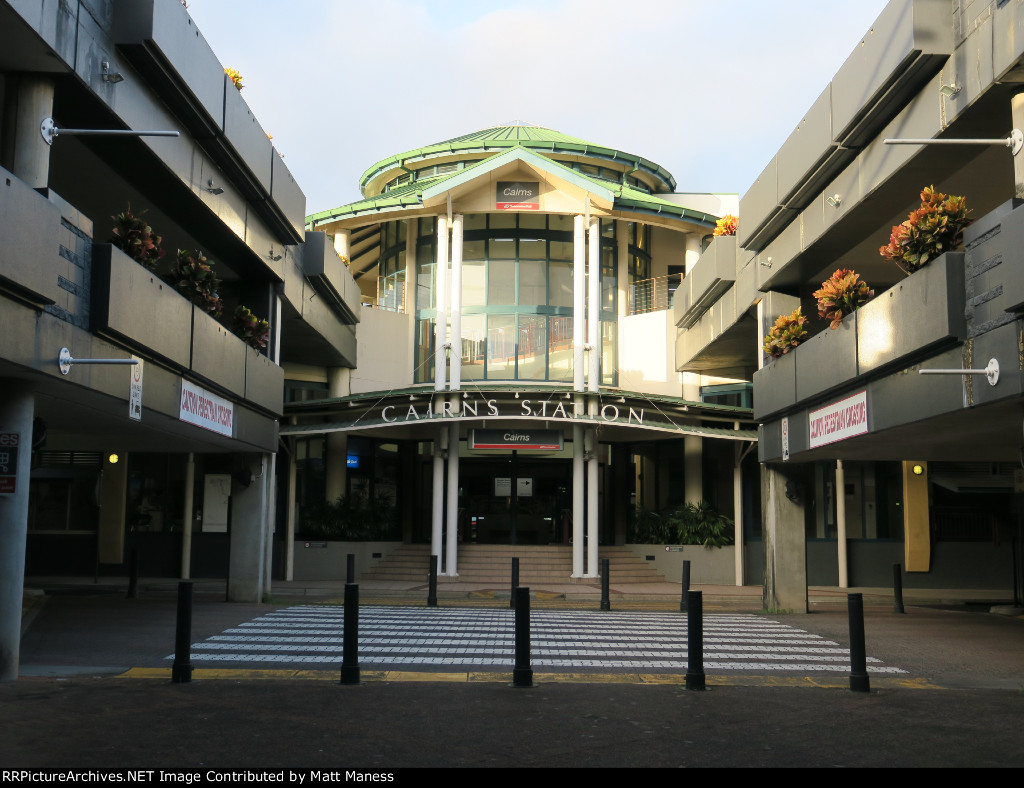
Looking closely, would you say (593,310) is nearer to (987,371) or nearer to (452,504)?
(452,504)

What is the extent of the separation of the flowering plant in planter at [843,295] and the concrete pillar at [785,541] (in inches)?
195

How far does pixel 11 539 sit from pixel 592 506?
18.1 meters

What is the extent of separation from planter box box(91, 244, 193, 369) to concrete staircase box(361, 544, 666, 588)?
13.2 m

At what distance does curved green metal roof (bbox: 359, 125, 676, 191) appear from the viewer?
109 ft

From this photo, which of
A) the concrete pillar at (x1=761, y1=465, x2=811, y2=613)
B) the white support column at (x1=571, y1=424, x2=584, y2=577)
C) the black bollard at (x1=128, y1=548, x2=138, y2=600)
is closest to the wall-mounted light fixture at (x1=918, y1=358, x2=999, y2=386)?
the concrete pillar at (x1=761, y1=465, x2=811, y2=613)

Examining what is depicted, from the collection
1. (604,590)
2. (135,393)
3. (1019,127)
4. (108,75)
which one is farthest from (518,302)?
(1019,127)

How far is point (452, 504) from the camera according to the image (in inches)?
1070

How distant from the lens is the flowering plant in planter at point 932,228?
40.0ft

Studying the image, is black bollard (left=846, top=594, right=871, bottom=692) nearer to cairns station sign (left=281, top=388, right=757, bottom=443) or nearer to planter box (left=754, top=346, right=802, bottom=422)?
planter box (left=754, top=346, right=802, bottom=422)

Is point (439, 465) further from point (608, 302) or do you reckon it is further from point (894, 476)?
point (894, 476)

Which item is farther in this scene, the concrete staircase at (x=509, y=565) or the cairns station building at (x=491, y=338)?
the concrete staircase at (x=509, y=565)

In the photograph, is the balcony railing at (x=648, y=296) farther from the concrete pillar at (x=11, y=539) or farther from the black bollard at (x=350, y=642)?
the concrete pillar at (x=11, y=539)

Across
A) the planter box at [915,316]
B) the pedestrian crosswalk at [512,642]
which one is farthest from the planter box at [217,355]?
the planter box at [915,316]

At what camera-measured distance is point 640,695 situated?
32.6ft
